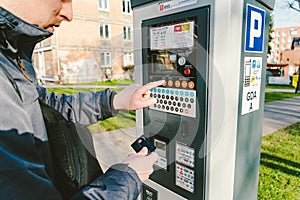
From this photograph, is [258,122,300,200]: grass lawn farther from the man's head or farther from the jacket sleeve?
the man's head

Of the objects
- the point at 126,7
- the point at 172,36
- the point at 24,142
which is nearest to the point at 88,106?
the point at 172,36

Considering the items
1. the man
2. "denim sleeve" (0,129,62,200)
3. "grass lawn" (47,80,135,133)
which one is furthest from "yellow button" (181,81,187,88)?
"denim sleeve" (0,129,62,200)

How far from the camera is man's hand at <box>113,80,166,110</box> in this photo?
120 cm

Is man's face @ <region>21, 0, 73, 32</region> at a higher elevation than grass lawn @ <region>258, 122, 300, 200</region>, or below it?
higher

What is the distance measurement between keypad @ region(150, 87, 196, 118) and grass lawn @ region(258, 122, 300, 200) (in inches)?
68.2

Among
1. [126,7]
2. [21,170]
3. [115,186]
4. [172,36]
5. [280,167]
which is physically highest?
[126,7]

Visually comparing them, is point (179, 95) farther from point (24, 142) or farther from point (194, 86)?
point (24, 142)

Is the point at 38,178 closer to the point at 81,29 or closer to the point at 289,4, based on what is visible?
the point at 289,4

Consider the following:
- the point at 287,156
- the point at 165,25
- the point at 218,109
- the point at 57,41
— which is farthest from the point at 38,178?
the point at 57,41

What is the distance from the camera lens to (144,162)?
2.80 feet

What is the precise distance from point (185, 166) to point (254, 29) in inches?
31.5

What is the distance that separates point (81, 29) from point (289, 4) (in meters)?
8.79

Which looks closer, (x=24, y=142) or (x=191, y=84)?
(x=24, y=142)

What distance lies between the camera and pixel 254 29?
1.25m
